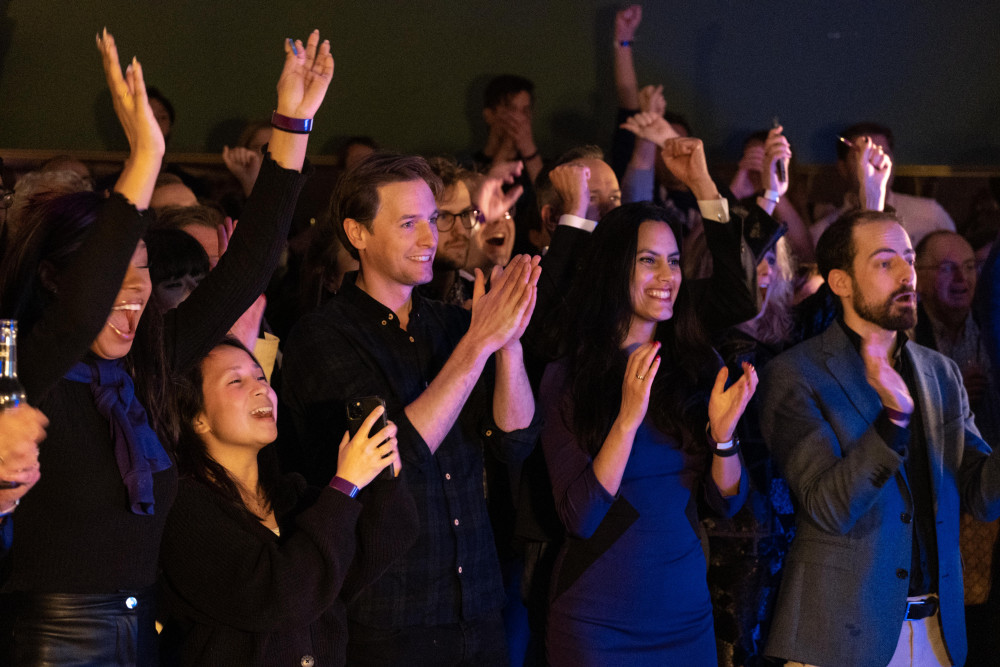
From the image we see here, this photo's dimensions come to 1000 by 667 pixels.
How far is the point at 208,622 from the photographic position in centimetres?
188

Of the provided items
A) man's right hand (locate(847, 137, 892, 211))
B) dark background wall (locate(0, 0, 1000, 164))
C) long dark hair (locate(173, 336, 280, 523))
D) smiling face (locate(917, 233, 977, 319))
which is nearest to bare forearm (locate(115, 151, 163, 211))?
long dark hair (locate(173, 336, 280, 523))

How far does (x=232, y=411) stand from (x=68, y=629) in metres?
0.54

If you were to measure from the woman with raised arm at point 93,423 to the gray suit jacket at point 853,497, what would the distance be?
4.79 ft

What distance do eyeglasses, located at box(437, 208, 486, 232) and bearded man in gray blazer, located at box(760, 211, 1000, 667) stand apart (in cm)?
94

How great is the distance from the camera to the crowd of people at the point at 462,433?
168cm

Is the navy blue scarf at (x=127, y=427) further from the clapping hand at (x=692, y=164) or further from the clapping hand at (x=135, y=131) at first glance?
the clapping hand at (x=692, y=164)

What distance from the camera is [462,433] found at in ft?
7.64

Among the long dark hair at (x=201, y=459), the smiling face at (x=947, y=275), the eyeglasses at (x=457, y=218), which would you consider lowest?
the long dark hair at (x=201, y=459)

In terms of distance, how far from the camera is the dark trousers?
2109 millimetres

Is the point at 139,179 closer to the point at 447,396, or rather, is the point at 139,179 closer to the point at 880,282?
the point at 447,396

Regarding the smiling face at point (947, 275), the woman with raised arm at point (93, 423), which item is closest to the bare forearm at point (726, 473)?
the woman with raised arm at point (93, 423)

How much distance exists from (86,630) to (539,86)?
12.5ft

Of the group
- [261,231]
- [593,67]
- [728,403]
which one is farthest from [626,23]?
[261,231]

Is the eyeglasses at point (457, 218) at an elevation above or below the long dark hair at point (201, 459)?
above
